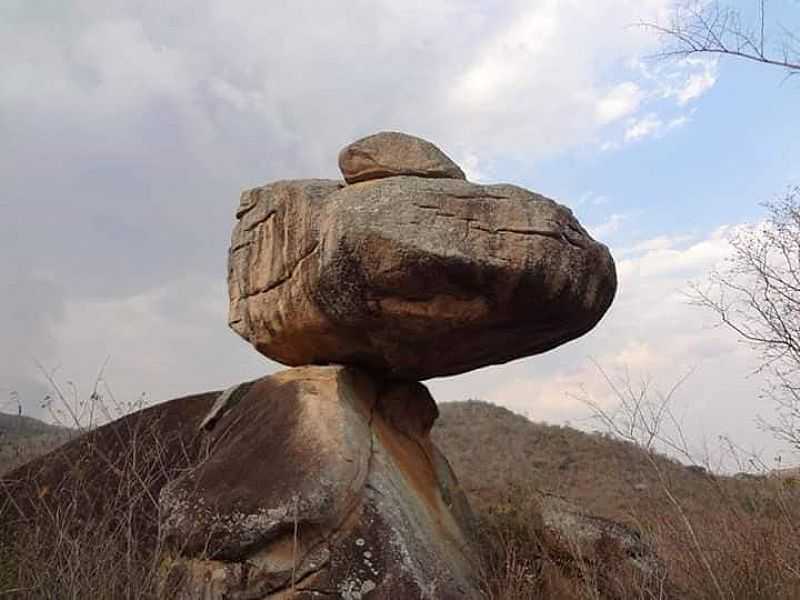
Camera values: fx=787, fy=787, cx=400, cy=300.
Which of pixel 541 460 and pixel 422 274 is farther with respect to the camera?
pixel 541 460

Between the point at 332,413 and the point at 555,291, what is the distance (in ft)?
5.85

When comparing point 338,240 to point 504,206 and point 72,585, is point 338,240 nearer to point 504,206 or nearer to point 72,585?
point 504,206

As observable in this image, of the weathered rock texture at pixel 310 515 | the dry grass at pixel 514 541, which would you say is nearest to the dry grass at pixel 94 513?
the dry grass at pixel 514 541

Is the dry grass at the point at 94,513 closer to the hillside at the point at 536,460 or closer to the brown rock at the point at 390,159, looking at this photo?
the brown rock at the point at 390,159

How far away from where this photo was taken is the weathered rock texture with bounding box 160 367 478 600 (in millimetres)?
4723

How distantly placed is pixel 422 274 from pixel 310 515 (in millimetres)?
1692

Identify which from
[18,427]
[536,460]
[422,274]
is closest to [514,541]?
[422,274]

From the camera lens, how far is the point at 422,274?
522 cm

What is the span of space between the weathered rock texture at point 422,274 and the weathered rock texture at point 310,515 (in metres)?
0.53

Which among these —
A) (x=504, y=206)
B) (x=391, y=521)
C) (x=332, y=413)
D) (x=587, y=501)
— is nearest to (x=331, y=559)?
(x=391, y=521)

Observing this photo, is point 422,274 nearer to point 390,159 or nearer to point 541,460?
point 390,159

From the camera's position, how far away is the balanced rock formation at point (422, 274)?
207 inches

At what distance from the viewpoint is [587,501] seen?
1353 centimetres

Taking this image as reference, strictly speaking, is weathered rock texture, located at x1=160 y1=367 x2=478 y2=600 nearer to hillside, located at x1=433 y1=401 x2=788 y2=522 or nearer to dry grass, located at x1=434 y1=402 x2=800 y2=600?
dry grass, located at x1=434 y1=402 x2=800 y2=600
